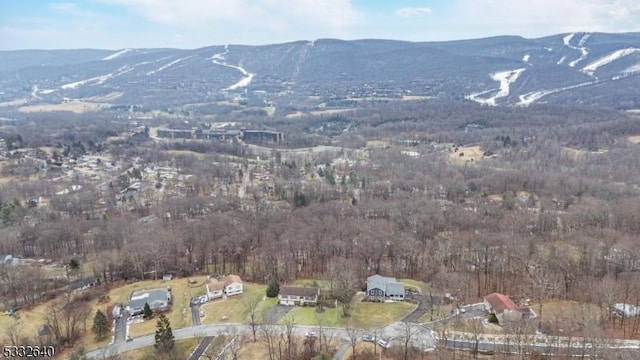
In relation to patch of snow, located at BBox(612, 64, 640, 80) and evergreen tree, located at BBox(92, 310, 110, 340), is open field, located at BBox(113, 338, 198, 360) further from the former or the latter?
patch of snow, located at BBox(612, 64, 640, 80)

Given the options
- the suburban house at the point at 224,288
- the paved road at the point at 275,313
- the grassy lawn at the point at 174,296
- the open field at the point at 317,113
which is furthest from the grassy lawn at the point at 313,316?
the open field at the point at 317,113

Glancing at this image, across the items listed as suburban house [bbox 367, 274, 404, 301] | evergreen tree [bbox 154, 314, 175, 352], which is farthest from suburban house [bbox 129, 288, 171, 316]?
suburban house [bbox 367, 274, 404, 301]

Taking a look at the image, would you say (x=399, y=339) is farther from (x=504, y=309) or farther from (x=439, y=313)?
(x=504, y=309)

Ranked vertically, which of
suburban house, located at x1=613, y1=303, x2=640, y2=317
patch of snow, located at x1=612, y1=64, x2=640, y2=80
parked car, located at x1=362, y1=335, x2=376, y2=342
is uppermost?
patch of snow, located at x1=612, y1=64, x2=640, y2=80

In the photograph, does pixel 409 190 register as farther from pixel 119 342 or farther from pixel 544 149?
pixel 119 342

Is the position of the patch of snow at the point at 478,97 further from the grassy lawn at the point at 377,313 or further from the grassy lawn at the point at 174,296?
the grassy lawn at the point at 174,296

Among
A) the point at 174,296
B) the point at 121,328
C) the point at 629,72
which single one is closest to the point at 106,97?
the point at 174,296
